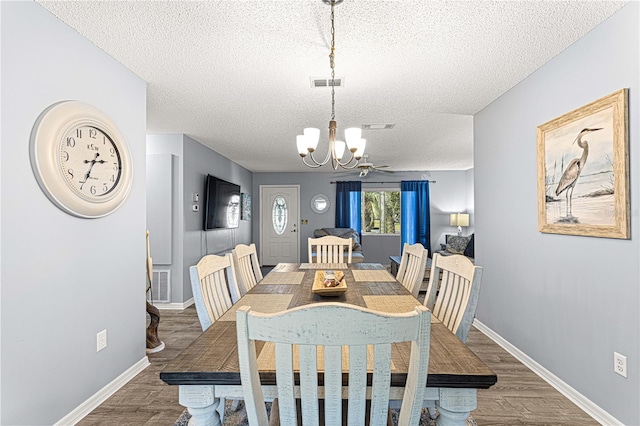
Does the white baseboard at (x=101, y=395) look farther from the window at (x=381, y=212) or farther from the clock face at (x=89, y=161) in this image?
the window at (x=381, y=212)

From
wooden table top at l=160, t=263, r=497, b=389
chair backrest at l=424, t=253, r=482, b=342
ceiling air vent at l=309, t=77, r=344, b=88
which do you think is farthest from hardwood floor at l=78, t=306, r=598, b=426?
ceiling air vent at l=309, t=77, r=344, b=88

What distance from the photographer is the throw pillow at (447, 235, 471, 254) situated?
6954 millimetres

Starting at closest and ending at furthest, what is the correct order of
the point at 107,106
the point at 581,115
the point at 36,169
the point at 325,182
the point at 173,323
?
the point at 36,169, the point at 581,115, the point at 107,106, the point at 173,323, the point at 325,182

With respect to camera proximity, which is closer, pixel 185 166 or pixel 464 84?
pixel 464 84

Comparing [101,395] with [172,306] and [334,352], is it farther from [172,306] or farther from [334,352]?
[172,306]

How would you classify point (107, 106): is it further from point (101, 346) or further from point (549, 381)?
point (549, 381)

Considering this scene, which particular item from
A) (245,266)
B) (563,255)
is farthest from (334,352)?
(563,255)

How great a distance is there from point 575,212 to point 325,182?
21.7 ft

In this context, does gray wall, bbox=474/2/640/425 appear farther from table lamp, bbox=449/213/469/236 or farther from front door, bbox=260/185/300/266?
front door, bbox=260/185/300/266

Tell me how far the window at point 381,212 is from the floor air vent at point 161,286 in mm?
5123

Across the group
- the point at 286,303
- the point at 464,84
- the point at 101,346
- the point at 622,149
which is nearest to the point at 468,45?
the point at 464,84

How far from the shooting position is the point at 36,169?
1.81 meters

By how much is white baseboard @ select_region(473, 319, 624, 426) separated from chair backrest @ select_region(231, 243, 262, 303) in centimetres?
233

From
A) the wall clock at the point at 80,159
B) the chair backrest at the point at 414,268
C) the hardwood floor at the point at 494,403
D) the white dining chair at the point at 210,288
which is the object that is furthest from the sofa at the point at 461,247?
the wall clock at the point at 80,159
